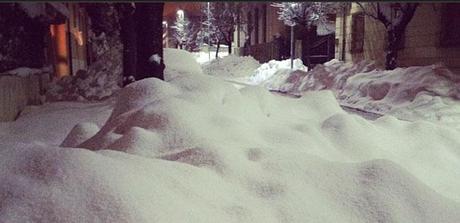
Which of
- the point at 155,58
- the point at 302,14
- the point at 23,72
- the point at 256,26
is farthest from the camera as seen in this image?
the point at 256,26

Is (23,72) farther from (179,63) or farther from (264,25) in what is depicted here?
(264,25)

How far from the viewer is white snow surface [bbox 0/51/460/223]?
1831 millimetres

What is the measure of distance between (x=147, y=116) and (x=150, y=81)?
29.8 inches

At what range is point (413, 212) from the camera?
89.7 inches

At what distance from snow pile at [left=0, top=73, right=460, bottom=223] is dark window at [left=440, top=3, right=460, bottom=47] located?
997cm

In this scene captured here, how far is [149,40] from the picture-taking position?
7930mm

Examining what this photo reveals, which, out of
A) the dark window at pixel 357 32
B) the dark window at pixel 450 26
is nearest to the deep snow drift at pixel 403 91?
the dark window at pixel 450 26

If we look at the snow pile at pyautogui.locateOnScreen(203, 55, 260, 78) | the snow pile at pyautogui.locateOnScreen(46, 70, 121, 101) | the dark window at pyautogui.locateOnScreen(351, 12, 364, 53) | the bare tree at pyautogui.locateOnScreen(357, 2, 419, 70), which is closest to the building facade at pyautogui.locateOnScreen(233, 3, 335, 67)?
the snow pile at pyautogui.locateOnScreen(203, 55, 260, 78)

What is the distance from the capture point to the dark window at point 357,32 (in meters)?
18.5

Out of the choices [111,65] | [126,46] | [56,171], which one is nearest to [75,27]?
[111,65]

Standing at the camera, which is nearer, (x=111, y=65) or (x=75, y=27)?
(x=111, y=65)

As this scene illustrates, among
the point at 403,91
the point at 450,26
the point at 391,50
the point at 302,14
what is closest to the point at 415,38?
the point at 391,50

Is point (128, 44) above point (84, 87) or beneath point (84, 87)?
above

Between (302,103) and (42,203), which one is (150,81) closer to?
(302,103)
